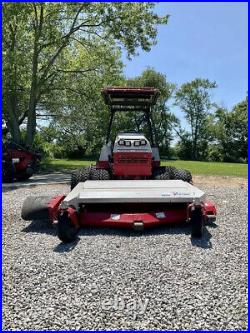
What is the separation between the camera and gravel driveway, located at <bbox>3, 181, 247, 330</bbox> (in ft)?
9.99

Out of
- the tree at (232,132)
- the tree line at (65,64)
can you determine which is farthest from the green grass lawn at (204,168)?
the tree at (232,132)

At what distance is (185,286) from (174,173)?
14.6 ft

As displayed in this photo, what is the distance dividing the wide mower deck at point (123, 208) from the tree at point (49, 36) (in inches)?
459

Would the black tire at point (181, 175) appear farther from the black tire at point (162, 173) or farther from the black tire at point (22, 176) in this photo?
the black tire at point (22, 176)

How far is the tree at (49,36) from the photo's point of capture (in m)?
16.7

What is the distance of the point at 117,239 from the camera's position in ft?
16.9

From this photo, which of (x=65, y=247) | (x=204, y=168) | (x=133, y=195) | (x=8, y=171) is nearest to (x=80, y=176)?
(x=133, y=195)

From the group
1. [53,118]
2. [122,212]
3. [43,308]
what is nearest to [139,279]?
[43,308]

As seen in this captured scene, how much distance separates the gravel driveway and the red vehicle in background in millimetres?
7618

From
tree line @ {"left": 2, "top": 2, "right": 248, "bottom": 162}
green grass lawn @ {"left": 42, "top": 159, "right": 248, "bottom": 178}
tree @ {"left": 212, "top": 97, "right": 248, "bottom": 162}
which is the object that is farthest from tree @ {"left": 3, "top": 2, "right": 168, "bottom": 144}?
tree @ {"left": 212, "top": 97, "right": 248, "bottom": 162}

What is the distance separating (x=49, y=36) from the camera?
16.9 meters

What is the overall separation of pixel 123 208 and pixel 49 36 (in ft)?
43.6

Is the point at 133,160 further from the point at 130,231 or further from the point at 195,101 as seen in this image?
the point at 195,101

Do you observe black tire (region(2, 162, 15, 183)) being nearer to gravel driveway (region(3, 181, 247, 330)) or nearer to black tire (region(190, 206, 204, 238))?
gravel driveway (region(3, 181, 247, 330))
